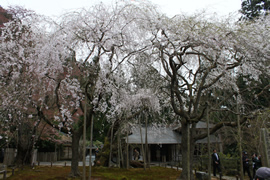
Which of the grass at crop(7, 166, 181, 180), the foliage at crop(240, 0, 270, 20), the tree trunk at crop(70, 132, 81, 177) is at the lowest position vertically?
the grass at crop(7, 166, 181, 180)

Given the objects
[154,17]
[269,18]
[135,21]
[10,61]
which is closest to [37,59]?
Result: [10,61]

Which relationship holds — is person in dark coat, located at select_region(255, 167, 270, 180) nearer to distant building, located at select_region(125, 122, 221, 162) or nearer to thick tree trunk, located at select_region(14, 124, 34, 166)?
thick tree trunk, located at select_region(14, 124, 34, 166)

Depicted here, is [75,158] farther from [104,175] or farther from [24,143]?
A: [24,143]

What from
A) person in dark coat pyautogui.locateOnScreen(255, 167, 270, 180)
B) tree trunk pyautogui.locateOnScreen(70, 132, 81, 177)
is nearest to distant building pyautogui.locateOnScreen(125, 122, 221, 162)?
tree trunk pyautogui.locateOnScreen(70, 132, 81, 177)

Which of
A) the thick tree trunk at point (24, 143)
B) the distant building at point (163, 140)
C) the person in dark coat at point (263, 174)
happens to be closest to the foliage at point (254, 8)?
the distant building at point (163, 140)

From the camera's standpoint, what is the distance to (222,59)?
295 inches

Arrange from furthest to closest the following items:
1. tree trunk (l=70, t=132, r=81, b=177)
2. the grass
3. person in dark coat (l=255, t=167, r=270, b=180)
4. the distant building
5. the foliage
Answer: the distant building, the foliage, the grass, tree trunk (l=70, t=132, r=81, b=177), person in dark coat (l=255, t=167, r=270, b=180)

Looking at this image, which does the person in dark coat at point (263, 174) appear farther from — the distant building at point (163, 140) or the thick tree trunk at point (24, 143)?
the distant building at point (163, 140)

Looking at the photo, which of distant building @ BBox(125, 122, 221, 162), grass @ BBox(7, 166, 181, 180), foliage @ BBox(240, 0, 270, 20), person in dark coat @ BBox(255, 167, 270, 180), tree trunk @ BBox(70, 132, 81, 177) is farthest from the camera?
distant building @ BBox(125, 122, 221, 162)

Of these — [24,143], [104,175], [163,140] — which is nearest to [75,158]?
[104,175]

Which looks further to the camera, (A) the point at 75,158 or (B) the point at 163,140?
(B) the point at 163,140

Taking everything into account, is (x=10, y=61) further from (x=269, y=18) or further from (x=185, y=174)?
(x=269, y=18)

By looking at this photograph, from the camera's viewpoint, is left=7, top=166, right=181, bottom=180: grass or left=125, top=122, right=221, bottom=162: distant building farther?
left=125, top=122, right=221, bottom=162: distant building

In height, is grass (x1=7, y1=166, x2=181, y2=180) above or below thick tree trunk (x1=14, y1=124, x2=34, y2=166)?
below
